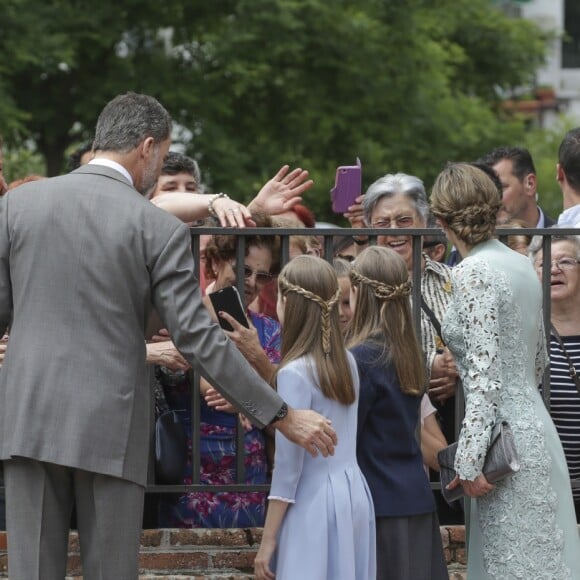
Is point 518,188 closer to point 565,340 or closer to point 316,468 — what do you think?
point 565,340

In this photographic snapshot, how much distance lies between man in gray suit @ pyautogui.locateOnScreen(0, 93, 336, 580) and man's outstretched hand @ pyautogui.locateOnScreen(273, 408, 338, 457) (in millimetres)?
225

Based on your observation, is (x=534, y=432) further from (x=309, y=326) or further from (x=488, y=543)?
(x=309, y=326)

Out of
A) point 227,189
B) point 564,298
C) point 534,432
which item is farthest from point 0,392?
point 227,189

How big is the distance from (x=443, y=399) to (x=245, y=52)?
44.2ft

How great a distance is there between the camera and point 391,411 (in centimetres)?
536

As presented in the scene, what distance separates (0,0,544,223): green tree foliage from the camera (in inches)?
729

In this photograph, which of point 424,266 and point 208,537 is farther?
point 424,266

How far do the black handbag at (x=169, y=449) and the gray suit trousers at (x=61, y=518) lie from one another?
105 centimetres

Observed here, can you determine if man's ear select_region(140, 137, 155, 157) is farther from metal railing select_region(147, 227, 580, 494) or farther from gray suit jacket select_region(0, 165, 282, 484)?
metal railing select_region(147, 227, 580, 494)

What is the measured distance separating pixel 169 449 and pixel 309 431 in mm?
1079

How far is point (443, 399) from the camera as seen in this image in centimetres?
607

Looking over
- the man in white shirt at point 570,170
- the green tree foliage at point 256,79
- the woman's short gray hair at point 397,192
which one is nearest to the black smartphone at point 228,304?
the woman's short gray hair at point 397,192

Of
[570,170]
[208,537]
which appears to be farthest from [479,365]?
[570,170]

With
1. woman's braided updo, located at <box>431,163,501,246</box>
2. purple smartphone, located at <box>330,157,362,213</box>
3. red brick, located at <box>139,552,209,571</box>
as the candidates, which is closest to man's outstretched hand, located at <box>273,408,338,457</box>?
woman's braided updo, located at <box>431,163,501,246</box>
